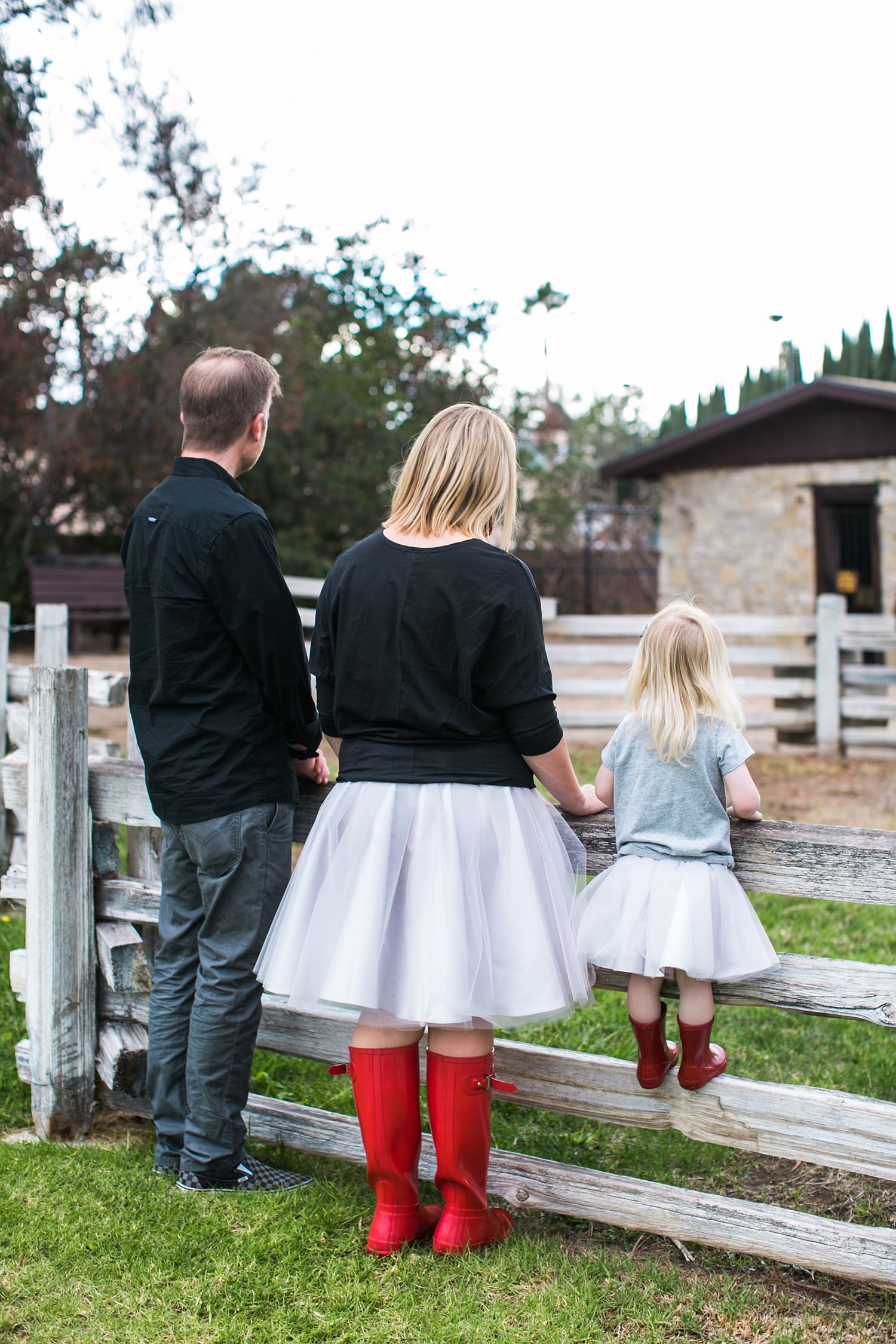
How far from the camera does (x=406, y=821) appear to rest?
235cm

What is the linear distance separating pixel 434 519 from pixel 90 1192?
6.08ft

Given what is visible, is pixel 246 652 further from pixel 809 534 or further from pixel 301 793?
pixel 809 534

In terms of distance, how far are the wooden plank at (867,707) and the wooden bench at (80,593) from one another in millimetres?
10331

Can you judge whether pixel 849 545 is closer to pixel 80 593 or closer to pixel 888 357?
pixel 80 593

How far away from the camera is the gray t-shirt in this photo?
244 cm

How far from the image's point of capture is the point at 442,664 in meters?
2.32

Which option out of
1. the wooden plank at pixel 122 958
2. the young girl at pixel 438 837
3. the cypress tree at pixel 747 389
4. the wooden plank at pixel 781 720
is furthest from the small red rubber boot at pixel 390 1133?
the cypress tree at pixel 747 389

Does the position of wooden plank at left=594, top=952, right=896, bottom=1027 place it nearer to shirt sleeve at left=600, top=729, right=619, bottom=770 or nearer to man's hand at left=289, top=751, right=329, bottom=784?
shirt sleeve at left=600, top=729, right=619, bottom=770

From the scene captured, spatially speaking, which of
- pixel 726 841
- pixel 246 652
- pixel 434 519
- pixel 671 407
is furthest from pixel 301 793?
pixel 671 407

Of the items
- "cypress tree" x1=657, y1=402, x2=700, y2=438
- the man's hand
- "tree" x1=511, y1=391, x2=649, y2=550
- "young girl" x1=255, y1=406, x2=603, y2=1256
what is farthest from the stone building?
"cypress tree" x1=657, y1=402, x2=700, y2=438

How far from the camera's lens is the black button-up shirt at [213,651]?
2.56 m

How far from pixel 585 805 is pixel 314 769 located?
690 mm

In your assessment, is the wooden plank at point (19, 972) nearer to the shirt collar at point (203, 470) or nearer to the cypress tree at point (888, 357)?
the shirt collar at point (203, 470)

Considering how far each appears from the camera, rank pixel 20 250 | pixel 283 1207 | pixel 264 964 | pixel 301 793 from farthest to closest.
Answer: pixel 20 250
pixel 301 793
pixel 283 1207
pixel 264 964
